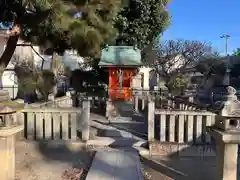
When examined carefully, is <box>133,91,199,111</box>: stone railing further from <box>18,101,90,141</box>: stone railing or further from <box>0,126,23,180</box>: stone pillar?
<box>0,126,23,180</box>: stone pillar

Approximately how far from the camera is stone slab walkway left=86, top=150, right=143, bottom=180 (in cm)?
467

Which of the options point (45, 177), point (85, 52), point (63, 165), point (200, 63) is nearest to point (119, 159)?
point (63, 165)

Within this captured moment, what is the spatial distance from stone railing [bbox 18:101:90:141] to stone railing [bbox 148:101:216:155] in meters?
1.62

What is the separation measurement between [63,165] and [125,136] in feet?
8.27

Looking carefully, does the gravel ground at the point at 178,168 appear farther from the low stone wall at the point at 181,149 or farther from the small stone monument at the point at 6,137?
the small stone monument at the point at 6,137

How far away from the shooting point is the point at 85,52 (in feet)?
20.0

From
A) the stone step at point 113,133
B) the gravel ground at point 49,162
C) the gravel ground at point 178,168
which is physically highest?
the stone step at point 113,133

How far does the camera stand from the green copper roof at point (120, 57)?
13547 mm

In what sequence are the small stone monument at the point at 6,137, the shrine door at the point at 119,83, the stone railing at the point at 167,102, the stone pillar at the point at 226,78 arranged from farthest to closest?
the stone pillar at the point at 226,78 < the shrine door at the point at 119,83 < the stone railing at the point at 167,102 < the small stone monument at the point at 6,137

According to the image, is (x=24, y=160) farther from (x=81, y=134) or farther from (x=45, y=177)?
(x=81, y=134)

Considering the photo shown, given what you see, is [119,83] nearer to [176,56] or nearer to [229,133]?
[229,133]

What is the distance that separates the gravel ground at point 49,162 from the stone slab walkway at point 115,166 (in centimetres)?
19

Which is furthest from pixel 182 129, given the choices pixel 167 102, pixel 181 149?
pixel 167 102

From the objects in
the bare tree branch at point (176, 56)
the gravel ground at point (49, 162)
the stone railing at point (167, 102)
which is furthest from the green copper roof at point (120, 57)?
the bare tree branch at point (176, 56)
